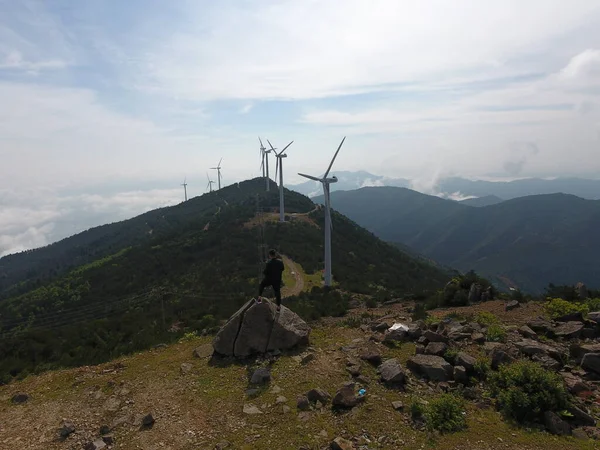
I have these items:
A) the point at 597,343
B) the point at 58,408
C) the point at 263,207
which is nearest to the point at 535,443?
the point at 597,343

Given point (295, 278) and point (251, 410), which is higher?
point (251, 410)

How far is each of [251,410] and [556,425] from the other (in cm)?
870

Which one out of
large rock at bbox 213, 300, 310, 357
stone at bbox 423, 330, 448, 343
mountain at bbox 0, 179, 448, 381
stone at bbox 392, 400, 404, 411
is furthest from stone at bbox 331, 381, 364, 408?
mountain at bbox 0, 179, 448, 381

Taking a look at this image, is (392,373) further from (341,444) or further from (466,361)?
(341,444)

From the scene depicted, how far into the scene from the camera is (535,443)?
977 centimetres

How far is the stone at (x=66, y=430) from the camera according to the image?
1159 cm

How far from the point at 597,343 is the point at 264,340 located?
13211 millimetres

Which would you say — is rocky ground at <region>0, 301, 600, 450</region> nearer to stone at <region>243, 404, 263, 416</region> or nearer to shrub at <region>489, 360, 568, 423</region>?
stone at <region>243, 404, 263, 416</region>

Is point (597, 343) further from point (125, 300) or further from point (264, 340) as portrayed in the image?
point (125, 300)

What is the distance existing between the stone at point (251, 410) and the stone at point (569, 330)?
521 inches

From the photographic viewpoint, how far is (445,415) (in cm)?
1083

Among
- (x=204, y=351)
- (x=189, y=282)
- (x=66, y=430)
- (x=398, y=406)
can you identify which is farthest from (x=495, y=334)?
(x=189, y=282)

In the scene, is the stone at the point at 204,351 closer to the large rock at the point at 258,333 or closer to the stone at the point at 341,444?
the large rock at the point at 258,333

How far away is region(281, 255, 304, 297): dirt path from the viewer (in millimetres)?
53281
